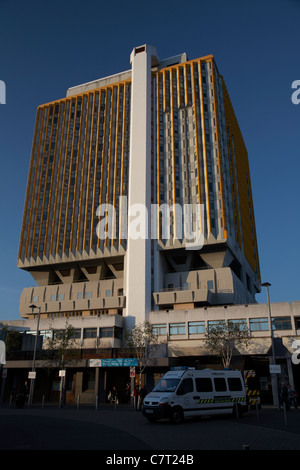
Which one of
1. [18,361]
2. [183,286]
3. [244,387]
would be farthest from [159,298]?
[244,387]

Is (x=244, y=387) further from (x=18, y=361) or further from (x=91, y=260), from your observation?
(x=91, y=260)

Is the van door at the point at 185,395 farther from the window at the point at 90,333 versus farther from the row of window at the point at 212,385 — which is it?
the window at the point at 90,333

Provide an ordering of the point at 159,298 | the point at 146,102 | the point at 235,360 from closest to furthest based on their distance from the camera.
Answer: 1. the point at 235,360
2. the point at 159,298
3. the point at 146,102

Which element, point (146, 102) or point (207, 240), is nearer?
point (207, 240)

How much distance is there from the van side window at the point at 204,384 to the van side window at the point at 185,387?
0.50 meters

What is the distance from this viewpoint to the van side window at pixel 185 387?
19891 mm

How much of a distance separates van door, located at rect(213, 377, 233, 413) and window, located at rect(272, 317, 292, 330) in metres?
26.6

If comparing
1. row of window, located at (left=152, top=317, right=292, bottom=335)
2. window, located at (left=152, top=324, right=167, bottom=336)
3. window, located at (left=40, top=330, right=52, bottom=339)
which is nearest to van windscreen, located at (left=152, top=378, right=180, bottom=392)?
row of window, located at (left=152, top=317, right=292, bottom=335)

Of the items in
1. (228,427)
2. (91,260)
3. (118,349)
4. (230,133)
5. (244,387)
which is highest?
(230,133)

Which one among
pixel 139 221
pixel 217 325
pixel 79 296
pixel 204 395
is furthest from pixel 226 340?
pixel 79 296

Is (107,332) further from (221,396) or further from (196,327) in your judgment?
(221,396)
